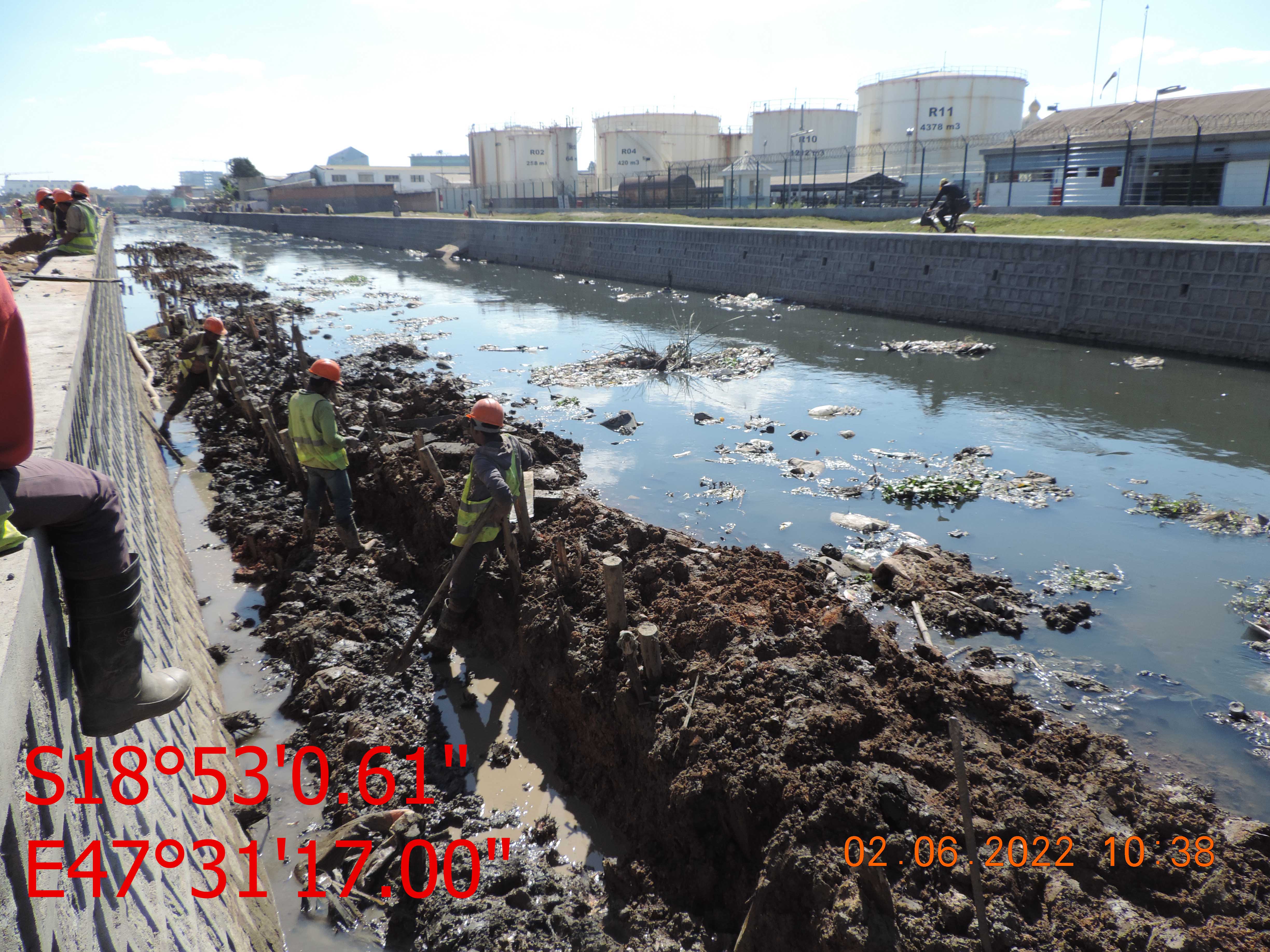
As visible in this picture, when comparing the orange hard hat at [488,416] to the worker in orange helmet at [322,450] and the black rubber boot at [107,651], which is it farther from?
the black rubber boot at [107,651]

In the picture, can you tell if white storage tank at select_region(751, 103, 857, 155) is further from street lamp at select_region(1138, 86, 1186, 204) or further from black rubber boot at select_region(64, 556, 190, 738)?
black rubber boot at select_region(64, 556, 190, 738)

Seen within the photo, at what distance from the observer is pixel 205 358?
11562mm

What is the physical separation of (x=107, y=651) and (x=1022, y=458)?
11.8m

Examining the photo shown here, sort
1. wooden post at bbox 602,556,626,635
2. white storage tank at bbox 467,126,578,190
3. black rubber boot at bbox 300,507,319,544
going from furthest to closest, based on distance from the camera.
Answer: white storage tank at bbox 467,126,578,190 → black rubber boot at bbox 300,507,319,544 → wooden post at bbox 602,556,626,635

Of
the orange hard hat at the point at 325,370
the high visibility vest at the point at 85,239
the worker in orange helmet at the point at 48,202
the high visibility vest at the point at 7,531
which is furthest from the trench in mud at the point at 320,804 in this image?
the worker in orange helmet at the point at 48,202

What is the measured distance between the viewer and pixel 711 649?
527 cm

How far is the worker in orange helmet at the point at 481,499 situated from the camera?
6000mm

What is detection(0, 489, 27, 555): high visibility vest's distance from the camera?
7.08ft

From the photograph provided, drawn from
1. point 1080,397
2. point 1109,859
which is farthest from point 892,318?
point 1109,859

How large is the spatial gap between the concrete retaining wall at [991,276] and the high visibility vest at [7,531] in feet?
64.4

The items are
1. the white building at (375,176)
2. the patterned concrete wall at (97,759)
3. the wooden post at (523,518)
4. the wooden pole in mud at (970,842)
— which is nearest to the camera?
the patterned concrete wall at (97,759)

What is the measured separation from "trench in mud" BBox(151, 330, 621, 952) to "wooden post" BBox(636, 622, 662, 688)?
100 cm

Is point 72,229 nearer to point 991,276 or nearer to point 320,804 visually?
point 320,804

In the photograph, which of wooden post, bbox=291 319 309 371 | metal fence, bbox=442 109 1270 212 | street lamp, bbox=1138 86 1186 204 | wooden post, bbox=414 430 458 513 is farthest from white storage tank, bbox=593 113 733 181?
→ wooden post, bbox=414 430 458 513
